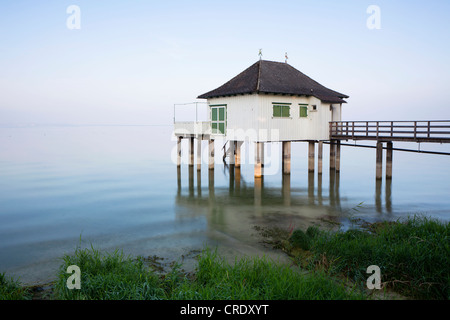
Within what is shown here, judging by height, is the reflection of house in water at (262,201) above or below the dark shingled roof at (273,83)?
below

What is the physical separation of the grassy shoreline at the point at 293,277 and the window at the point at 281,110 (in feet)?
42.3

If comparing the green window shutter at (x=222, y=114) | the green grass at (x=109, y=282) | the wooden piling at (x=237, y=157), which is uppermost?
the green window shutter at (x=222, y=114)

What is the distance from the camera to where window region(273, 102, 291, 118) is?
21.2m

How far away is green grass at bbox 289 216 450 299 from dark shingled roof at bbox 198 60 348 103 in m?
12.2

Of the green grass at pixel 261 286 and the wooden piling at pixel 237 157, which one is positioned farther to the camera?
the wooden piling at pixel 237 157

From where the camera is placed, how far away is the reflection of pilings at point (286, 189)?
17.3 meters

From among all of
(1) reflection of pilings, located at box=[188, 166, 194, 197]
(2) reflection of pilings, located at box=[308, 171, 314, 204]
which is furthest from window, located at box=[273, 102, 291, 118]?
(1) reflection of pilings, located at box=[188, 166, 194, 197]

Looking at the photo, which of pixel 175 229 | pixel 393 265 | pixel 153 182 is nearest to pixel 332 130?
pixel 153 182

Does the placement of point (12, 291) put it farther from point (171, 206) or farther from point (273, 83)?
point (273, 83)

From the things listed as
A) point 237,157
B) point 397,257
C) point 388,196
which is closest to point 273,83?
point 388,196

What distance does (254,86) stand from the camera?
2064 cm

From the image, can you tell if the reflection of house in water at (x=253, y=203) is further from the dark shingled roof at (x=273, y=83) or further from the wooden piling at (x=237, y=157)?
the dark shingled roof at (x=273, y=83)

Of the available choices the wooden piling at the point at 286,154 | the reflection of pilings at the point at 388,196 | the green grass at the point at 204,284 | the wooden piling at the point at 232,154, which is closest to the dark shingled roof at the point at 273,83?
the wooden piling at the point at 286,154

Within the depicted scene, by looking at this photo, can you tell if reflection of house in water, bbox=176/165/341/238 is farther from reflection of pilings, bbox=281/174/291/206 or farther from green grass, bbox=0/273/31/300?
green grass, bbox=0/273/31/300
